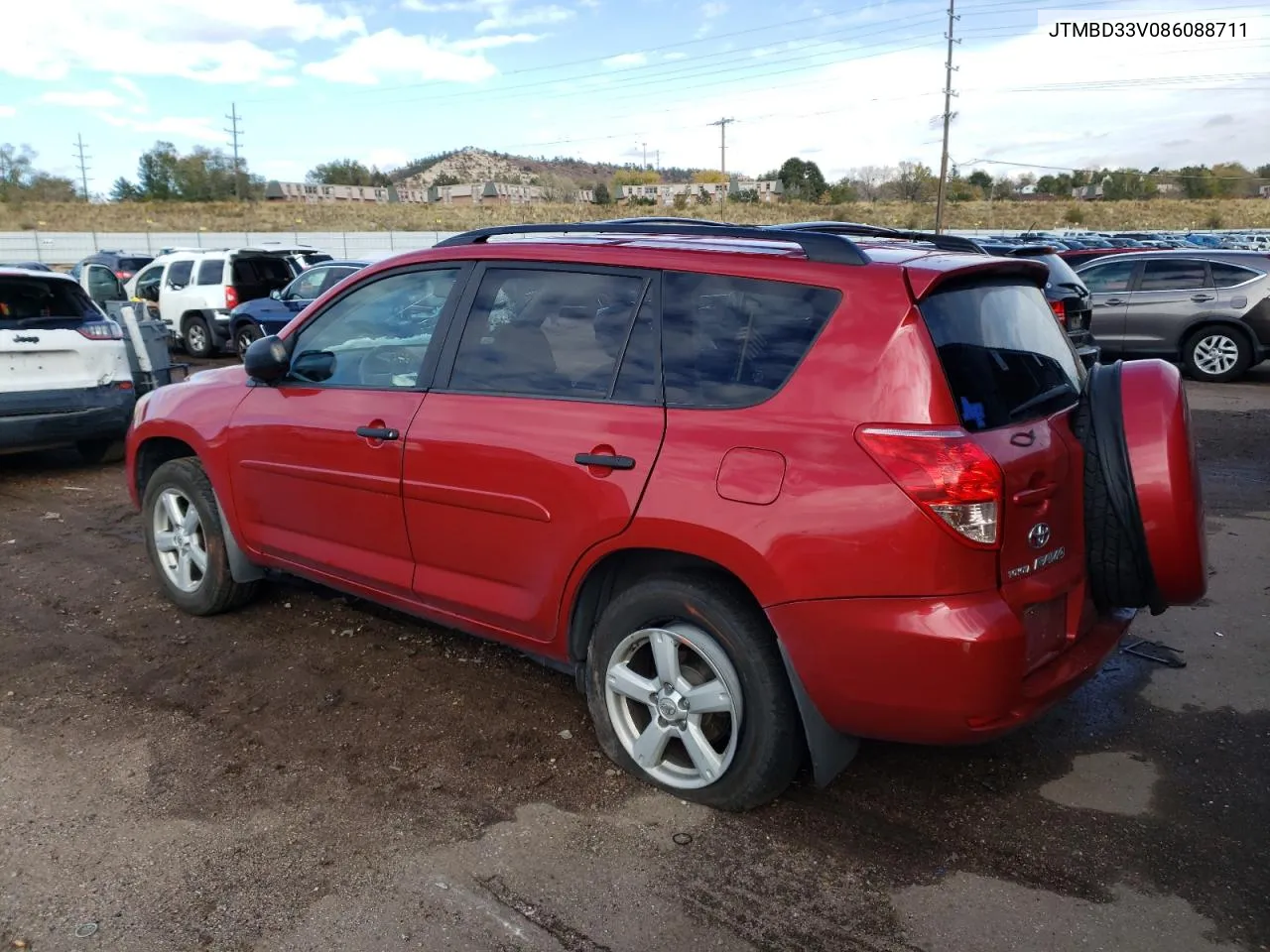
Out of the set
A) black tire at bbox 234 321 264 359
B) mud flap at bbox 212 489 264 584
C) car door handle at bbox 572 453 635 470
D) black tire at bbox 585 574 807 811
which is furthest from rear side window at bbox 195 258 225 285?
black tire at bbox 585 574 807 811

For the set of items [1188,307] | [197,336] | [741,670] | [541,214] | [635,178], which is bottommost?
[741,670]

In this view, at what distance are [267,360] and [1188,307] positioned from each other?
12.7 meters

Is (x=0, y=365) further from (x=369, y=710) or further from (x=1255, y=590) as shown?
(x=1255, y=590)

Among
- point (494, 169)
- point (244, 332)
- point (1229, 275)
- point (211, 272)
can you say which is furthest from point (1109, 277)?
point (494, 169)

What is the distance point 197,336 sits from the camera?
56.6 feet

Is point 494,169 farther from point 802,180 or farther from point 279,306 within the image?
point 279,306

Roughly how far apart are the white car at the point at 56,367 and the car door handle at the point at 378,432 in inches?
198

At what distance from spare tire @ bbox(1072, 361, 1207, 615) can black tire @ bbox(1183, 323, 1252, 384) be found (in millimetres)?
11524

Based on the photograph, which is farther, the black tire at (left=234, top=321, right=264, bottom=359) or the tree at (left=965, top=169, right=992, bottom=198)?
the tree at (left=965, top=169, right=992, bottom=198)

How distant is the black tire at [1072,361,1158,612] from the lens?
3.11m

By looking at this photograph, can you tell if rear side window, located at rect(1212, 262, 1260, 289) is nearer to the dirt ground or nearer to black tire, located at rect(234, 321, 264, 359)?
the dirt ground

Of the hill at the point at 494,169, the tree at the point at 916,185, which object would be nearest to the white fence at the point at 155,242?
the tree at the point at 916,185

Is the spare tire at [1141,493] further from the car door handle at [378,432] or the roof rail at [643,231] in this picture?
the car door handle at [378,432]

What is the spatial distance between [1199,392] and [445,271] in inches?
443
